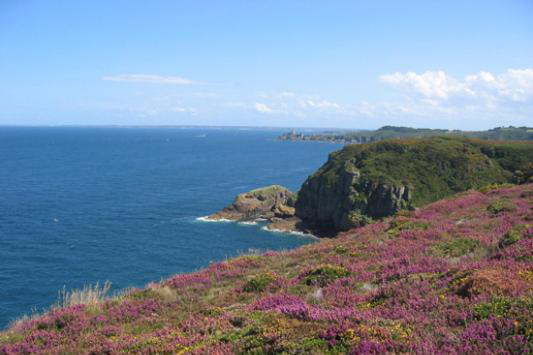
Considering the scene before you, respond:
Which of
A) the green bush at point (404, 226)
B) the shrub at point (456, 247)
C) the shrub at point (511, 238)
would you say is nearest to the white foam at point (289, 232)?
the green bush at point (404, 226)

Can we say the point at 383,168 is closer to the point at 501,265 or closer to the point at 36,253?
the point at 36,253

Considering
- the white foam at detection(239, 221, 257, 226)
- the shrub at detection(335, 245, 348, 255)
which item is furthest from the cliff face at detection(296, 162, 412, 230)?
the shrub at detection(335, 245, 348, 255)

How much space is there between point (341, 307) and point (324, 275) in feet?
11.3

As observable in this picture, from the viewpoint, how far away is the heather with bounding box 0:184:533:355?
24.9 ft

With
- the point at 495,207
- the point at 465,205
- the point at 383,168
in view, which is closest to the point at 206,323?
the point at 495,207

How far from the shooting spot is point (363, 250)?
59.1ft

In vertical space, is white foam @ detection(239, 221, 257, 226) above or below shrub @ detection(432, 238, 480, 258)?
below

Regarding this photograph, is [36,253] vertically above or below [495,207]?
below

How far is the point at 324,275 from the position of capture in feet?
46.4

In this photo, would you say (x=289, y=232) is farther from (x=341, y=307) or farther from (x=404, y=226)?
(x=341, y=307)

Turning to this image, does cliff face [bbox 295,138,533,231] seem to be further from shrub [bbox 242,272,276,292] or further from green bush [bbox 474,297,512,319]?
green bush [bbox 474,297,512,319]

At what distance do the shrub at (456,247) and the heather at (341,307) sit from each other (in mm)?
42

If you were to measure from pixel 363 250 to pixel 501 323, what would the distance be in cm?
1067

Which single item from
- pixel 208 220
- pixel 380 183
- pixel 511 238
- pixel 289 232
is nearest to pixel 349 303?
pixel 511 238
